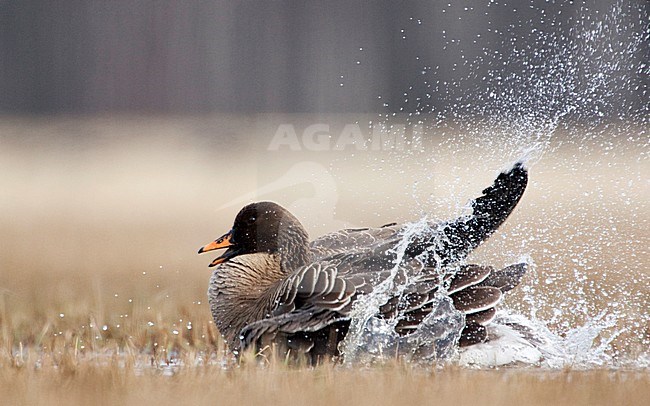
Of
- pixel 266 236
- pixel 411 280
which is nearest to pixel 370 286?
pixel 411 280

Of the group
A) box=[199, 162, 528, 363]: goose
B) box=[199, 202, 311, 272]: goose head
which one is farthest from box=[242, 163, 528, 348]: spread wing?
box=[199, 202, 311, 272]: goose head

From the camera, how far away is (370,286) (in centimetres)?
382

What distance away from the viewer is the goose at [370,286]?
12.5ft

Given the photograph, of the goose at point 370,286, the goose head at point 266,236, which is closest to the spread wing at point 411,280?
the goose at point 370,286

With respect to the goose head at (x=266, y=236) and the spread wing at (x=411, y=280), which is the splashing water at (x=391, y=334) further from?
the goose head at (x=266, y=236)

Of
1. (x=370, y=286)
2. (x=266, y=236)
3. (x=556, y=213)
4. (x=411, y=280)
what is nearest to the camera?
(x=370, y=286)

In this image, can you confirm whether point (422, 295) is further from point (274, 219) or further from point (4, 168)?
point (4, 168)

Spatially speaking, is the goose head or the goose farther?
the goose head

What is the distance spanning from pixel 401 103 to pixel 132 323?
2.69m

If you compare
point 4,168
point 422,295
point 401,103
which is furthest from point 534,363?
point 4,168

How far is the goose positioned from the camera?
3823 mm

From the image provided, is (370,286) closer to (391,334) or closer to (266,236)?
(391,334)

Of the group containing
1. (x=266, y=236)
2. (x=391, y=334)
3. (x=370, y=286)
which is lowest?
(x=391, y=334)

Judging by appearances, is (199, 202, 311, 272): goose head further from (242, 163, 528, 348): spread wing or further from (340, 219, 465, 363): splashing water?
(340, 219, 465, 363): splashing water
